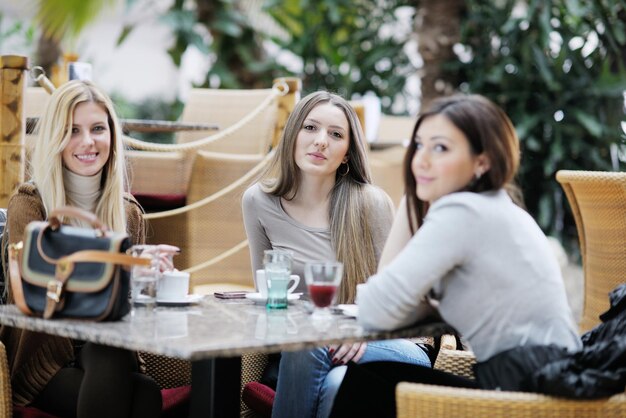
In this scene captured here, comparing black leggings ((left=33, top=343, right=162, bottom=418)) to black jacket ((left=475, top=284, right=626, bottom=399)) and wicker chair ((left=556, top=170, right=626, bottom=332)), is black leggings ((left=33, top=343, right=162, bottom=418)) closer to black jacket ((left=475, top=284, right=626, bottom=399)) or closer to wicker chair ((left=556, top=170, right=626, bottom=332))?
black jacket ((left=475, top=284, right=626, bottom=399))

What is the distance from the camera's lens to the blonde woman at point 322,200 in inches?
121

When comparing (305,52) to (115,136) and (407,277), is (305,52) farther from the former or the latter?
(407,277)

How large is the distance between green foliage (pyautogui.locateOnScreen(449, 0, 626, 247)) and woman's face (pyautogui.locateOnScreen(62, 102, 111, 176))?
17.3 ft

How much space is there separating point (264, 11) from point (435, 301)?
668 cm

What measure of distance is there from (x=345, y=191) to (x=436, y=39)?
494 cm

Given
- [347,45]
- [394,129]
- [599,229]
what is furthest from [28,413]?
[347,45]

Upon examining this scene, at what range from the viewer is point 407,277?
6.91 feet

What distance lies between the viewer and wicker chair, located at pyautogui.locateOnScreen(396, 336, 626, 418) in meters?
1.96

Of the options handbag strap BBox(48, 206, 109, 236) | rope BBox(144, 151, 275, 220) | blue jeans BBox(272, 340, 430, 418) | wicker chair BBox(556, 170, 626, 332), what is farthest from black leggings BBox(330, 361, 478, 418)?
rope BBox(144, 151, 275, 220)

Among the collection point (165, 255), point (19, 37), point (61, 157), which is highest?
point (19, 37)

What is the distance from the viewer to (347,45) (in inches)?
347

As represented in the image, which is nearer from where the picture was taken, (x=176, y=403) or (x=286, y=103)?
(x=176, y=403)

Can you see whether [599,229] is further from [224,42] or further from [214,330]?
[224,42]

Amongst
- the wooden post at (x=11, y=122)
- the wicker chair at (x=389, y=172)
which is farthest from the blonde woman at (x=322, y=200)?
the wicker chair at (x=389, y=172)
